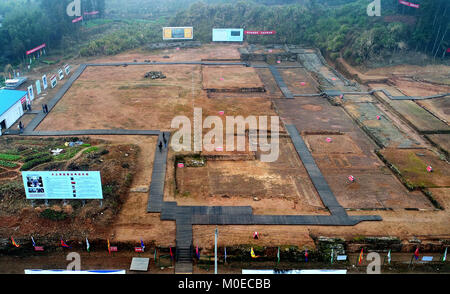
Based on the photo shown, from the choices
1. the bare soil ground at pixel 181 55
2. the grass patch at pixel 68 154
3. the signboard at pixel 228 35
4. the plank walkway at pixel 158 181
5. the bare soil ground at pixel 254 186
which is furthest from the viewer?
the signboard at pixel 228 35

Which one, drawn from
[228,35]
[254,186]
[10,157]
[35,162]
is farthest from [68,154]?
[228,35]

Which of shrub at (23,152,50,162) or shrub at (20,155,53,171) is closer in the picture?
shrub at (20,155,53,171)

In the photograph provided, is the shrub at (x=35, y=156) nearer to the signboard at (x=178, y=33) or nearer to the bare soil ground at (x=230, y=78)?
the bare soil ground at (x=230, y=78)

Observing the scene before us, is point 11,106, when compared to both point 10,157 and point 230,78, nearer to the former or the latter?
point 10,157

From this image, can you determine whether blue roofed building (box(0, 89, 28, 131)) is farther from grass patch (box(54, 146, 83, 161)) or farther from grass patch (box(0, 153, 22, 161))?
grass patch (box(54, 146, 83, 161))

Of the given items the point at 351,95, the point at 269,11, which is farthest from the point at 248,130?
the point at 269,11

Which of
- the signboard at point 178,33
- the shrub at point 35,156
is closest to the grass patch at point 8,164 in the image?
the shrub at point 35,156

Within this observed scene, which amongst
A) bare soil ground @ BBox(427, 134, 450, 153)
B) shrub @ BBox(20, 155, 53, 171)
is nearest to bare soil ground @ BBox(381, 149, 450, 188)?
bare soil ground @ BBox(427, 134, 450, 153)
